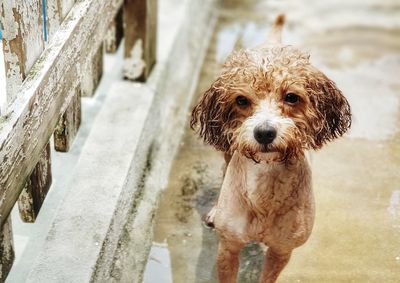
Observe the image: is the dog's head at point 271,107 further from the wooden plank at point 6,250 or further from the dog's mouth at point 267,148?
the wooden plank at point 6,250

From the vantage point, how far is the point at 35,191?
12.2 feet

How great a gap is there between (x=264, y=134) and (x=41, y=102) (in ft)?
3.29

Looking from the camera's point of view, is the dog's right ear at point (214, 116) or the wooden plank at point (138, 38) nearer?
the dog's right ear at point (214, 116)

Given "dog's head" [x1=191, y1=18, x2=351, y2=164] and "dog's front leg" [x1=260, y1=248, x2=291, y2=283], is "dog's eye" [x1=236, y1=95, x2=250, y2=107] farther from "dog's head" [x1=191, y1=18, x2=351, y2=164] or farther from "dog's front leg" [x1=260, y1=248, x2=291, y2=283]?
"dog's front leg" [x1=260, y1=248, x2=291, y2=283]

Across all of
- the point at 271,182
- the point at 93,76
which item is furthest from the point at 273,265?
the point at 93,76

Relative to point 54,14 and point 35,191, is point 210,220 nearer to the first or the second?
point 35,191

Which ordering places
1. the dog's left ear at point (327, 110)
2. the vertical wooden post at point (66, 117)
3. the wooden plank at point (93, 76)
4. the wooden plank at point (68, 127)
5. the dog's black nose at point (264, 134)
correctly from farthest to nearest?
the wooden plank at point (93, 76) → the wooden plank at point (68, 127) → the vertical wooden post at point (66, 117) → the dog's left ear at point (327, 110) → the dog's black nose at point (264, 134)

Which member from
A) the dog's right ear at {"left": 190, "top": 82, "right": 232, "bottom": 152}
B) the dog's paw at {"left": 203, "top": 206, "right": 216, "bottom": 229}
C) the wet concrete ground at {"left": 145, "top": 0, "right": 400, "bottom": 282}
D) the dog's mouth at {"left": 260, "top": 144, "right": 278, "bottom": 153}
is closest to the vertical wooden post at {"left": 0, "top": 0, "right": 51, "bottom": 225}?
the dog's right ear at {"left": 190, "top": 82, "right": 232, "bottom": 152}

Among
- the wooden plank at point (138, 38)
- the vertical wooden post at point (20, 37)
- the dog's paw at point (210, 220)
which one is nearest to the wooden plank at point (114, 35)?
the wooden plank at point (138, 38)

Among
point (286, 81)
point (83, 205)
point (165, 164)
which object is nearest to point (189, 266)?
point (83, 205)

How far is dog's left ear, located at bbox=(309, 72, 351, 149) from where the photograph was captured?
Result: 123 inches

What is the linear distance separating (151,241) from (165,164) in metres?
0.78

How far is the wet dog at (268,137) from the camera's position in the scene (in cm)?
299

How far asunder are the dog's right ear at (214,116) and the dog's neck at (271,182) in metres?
0.13
